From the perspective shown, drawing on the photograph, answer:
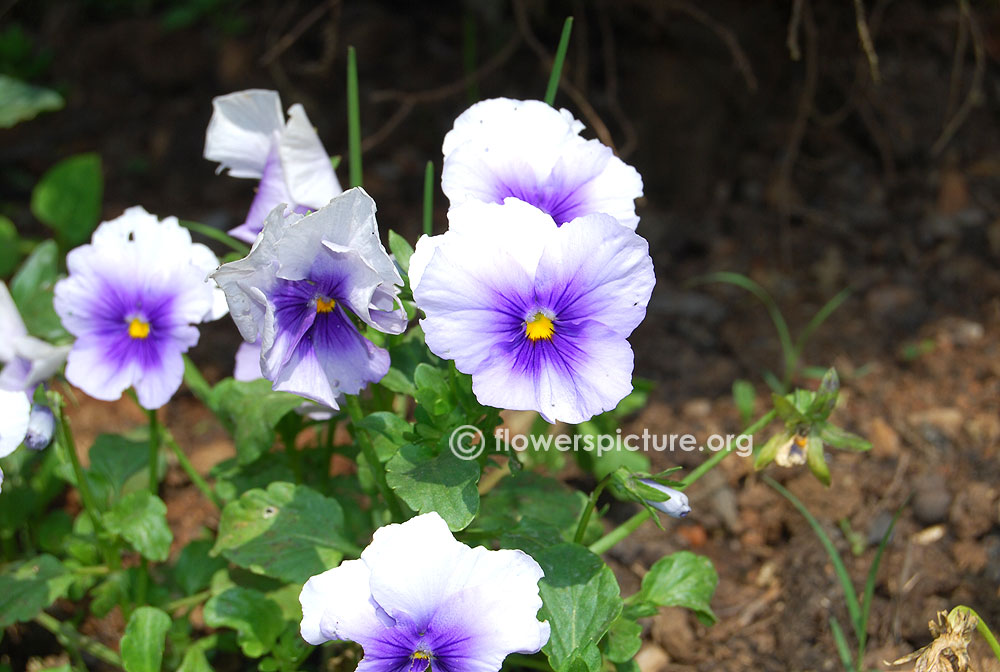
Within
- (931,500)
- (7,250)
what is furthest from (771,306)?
(7,250)

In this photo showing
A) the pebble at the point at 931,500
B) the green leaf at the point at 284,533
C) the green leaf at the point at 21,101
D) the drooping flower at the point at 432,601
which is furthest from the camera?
the green leaf at the point at 21,101

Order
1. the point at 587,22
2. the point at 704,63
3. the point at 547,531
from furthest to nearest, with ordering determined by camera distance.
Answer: the point at 587,22 < the point at 704,63 < the point at 547,531

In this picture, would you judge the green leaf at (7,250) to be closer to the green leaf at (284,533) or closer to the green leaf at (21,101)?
the green leaf at (21,101)

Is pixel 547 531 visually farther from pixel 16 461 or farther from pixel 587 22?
pixel 587 22

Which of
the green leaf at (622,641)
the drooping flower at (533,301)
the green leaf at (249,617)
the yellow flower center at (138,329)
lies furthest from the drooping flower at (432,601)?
the yellow flower center at (138,329)

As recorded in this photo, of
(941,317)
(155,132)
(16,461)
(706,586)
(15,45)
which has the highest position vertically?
(15,45)

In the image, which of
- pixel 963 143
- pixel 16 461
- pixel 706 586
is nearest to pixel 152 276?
pixel 16 461

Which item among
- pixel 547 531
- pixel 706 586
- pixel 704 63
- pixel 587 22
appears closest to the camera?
pixel 547 531
